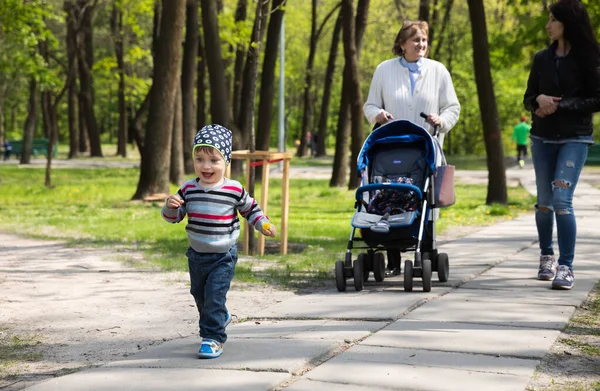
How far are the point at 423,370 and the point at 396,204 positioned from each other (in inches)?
128

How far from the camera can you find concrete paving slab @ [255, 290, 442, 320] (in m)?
7.00

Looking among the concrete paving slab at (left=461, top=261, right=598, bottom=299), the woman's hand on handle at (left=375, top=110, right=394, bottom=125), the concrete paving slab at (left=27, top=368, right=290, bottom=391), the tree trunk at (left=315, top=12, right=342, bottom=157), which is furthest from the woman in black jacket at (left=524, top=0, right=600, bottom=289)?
the tree trunk at (left=315, top=12, right=342, bottom=157)

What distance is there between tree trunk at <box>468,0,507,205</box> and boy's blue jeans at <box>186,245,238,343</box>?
42.8 feet

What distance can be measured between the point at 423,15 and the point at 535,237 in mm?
18250

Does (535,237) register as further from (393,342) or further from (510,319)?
(393,342)

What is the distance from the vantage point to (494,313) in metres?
6.98

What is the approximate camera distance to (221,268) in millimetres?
5844

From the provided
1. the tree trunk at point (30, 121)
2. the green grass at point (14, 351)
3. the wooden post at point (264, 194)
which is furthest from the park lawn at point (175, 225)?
the tree trunk at point (30, 121)

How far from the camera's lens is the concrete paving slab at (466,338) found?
5.73 meters

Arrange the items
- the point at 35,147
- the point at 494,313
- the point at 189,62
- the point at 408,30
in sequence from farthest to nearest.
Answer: the point at 35,147
the point at 189,62
the point at 408,30
the point at 494,313

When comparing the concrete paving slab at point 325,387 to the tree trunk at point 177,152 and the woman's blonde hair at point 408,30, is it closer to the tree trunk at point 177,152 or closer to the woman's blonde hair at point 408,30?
the woman's blonde hair at point 408,30

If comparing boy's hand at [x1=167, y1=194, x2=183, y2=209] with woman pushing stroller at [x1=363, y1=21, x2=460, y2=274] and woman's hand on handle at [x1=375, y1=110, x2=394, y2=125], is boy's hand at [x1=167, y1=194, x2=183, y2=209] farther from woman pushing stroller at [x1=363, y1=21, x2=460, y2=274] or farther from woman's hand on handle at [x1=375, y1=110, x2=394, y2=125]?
woman pushing stroller at [x1=363, y1=21, x2=460, y2=274]

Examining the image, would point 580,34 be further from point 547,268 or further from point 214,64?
point 214,64

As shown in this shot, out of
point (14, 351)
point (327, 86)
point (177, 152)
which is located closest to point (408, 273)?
point (14, 351)
